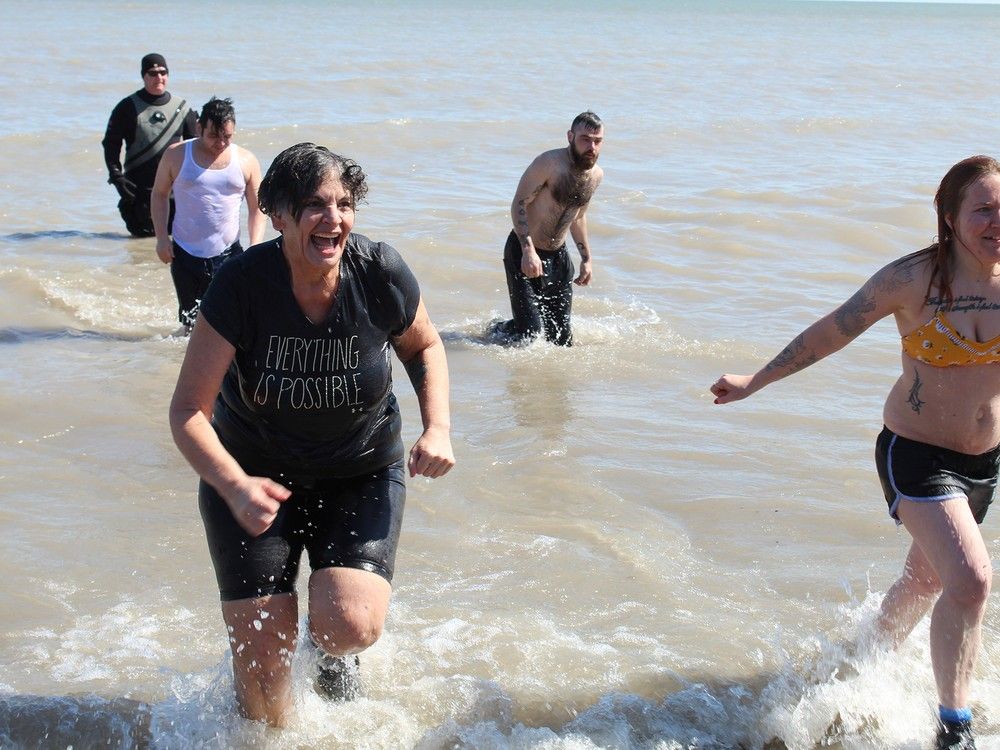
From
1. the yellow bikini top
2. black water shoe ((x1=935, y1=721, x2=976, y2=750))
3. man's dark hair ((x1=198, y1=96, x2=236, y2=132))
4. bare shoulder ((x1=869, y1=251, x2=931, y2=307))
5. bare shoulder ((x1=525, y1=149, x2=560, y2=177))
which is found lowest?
black water shoe ((x1=935, y1=721, x2=976, y2=750))

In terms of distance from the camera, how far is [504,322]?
9.02m

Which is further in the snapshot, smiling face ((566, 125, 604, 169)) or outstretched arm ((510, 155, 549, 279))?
outstretched arm ((510, 155, 549, 279))

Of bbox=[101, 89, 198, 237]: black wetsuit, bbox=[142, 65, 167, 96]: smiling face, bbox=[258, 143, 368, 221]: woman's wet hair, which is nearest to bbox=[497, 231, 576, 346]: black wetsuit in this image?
bbox=[101, 89, 198, 237]: black wetsuit

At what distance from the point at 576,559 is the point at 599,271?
20.3 feet

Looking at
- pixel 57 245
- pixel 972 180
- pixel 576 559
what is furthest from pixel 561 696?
pixel 57 245

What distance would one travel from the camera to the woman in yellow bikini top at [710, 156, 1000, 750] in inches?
143

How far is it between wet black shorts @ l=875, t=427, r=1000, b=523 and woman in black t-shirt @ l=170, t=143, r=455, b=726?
4.65ft

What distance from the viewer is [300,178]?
3.31 meters

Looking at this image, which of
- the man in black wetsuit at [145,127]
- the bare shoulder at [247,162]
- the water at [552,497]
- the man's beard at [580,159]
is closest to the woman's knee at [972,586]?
the water at [552,497]

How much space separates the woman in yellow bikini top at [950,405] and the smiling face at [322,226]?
1.48 meters

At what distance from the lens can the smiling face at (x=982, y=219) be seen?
11.9 ft

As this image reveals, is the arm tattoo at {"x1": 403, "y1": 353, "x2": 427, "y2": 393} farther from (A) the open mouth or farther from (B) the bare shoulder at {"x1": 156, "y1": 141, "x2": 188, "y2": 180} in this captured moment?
(B) the bare shoulder at {"x1": 156, "y1": 141, "x2": 188, "y2": 180}

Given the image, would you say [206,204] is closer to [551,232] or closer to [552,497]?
[551,232]

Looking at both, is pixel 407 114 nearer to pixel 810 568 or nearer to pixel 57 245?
pixel 57 245
